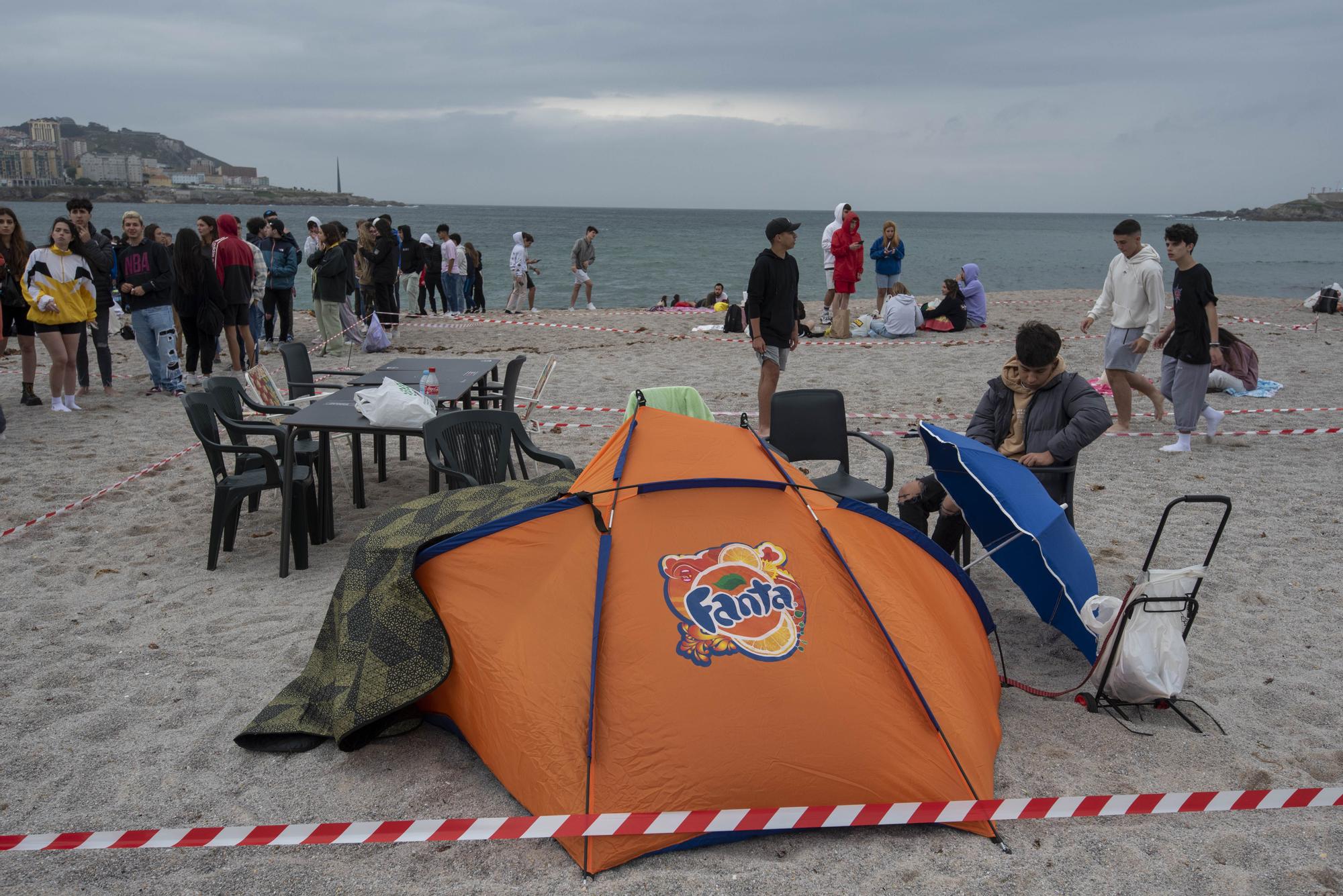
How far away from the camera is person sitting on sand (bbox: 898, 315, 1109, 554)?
15.7 ft

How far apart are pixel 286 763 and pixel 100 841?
669 mm

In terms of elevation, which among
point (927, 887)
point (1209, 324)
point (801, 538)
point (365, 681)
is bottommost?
point (927, 887)

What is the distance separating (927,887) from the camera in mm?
2906

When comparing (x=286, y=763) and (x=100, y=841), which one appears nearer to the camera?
(x=100, y=841)

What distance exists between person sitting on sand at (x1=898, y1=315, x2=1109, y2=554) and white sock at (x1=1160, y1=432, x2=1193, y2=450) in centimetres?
348

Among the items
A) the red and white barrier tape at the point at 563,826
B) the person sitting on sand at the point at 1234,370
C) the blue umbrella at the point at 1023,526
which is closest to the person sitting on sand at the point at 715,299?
the person sitting on sand at the point at 1234,370

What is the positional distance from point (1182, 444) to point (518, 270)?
1388 centimetres

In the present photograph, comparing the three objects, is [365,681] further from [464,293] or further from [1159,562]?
[464,293]

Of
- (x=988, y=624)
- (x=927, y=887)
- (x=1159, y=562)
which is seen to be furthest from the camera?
(x=1159, y=562)

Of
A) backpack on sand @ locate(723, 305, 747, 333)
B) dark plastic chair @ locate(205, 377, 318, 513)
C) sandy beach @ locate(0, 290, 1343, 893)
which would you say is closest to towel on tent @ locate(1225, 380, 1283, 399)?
sandy beach @ locate(0, 290, 1343, 893)

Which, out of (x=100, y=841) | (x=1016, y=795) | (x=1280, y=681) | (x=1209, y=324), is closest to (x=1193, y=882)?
(x=1016, y=795)

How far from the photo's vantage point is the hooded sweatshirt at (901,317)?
15.2 m

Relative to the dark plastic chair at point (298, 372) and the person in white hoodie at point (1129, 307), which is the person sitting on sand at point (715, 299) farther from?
the dark plastic chair at point (298, 372)

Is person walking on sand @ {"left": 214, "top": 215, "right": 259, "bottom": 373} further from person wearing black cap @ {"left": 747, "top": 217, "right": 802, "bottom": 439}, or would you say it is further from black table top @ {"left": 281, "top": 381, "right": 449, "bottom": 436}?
person wearing black cap @ {"left": 747, "top": 217, "right": 802, "bottom": 439}
